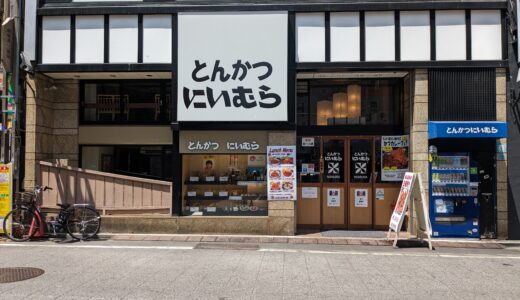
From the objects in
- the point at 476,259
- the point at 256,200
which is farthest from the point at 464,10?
the point at 256,200

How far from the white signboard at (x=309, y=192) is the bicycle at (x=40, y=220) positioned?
5.39 m

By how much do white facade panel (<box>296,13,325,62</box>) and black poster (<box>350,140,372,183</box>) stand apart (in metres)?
2.69

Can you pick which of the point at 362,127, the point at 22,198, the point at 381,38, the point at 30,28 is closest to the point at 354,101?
the point at 362,127

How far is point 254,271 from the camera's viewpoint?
7.63 metres

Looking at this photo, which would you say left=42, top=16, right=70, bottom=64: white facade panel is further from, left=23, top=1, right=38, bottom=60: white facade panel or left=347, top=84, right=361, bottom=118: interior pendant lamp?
left=347, top=84, right=361, bottom=118: interior pendant lamp

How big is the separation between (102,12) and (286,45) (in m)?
4.81

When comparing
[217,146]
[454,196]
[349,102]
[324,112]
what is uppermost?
[349,102]

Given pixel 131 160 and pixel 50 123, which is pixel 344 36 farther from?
pixel 50 123

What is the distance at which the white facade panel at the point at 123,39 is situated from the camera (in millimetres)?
11422

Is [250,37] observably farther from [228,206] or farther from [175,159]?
[228,206]

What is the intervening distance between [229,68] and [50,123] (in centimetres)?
530

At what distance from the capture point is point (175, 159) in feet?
37.8

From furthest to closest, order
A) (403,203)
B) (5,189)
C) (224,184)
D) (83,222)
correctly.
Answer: (224,184) < (83,222) < (5,189) < (403,203)

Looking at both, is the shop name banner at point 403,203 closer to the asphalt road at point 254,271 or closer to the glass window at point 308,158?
the asphalt road at point 254,271
